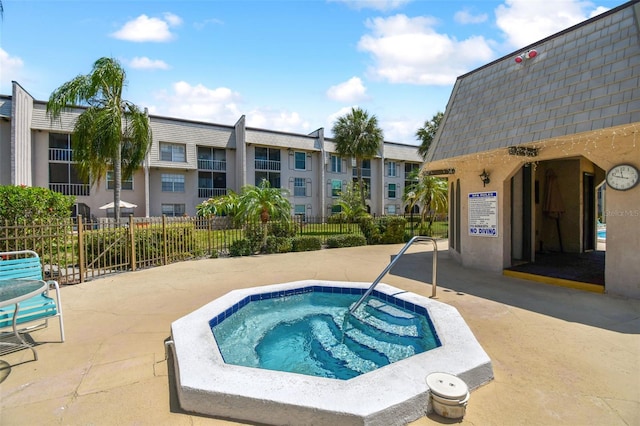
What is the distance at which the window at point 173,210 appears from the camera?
92.8ft

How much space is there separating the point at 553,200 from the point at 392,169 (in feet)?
96.0

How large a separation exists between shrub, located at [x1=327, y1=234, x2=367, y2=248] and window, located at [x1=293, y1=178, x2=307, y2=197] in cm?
1923

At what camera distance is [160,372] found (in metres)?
3.56

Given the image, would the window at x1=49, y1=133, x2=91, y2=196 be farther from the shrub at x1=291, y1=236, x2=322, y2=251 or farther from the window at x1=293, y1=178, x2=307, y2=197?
the shrub at x1=291, y1=236, x2=322, y2=251

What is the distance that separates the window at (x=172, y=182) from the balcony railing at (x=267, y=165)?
732cm

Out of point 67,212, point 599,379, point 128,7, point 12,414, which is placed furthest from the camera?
point 67,212

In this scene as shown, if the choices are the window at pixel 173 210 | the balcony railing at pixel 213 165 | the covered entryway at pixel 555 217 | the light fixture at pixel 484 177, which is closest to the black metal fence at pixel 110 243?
the light fixture at pixel 484 177

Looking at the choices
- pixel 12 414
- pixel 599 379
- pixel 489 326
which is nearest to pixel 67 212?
pixel 12 414

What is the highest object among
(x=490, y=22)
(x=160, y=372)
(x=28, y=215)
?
(x=490, y=22)

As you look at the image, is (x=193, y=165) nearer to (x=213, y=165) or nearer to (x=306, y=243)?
(x=213, y=165)

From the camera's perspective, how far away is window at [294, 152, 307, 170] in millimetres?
33781

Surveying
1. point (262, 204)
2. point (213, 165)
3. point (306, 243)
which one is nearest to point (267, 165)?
point (213, 165)

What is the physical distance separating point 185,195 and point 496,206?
27.2 m

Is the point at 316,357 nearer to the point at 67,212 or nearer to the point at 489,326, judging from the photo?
the point at 489,326
